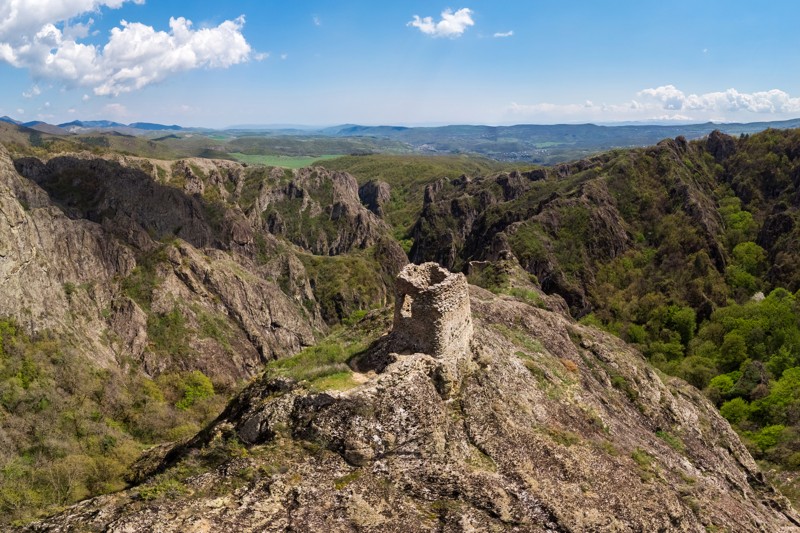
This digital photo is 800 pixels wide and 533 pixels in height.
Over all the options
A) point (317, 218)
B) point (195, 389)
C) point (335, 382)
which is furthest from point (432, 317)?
point (317, 218)

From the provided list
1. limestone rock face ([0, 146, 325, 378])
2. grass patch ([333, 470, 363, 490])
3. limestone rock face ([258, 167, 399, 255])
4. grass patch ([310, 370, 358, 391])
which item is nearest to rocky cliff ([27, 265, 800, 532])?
grass patch ([333, 470, 363, 490])

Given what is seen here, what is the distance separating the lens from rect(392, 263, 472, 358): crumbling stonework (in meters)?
20.2

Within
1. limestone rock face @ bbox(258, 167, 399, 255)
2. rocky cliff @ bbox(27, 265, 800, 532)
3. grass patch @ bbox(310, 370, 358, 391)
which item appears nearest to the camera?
rocky cliff @ bbox(27, 265, 800, 532)

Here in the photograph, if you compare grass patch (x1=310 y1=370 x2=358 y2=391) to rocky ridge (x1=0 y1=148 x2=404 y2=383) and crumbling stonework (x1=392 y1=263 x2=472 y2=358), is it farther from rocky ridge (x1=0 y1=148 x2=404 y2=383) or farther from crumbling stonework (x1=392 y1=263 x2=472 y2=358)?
rocky ridge (x1=0 y1=148 x2=404 y2=383)

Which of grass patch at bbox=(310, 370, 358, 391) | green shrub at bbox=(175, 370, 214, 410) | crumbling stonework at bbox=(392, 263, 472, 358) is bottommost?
green shrub at bbox=(175, 370, 214, 410)

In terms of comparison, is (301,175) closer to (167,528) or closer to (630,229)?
(630,229)

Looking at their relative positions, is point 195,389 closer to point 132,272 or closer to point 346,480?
point 132,272

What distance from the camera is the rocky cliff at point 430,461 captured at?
14.1 m

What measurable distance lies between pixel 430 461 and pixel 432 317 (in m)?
5.76

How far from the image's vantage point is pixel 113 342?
7319cm

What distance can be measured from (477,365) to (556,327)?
15.7m

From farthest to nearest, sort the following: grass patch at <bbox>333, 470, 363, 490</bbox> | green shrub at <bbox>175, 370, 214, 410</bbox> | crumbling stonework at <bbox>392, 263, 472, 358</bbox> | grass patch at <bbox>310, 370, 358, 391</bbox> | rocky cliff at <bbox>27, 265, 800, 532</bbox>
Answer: green shrub at <bbox>175, 370, 214, 410</bbox> → crumbling stonework at <bbox>392, 263, 472, 358</bbox> → grass patch at <bbox>310, 370, 358, 391</bbox> → grass patch at <bbox>333, 470, 363, 490</bbox> → rocky cliff at <bbox>27, 265, 800, 532</bbox>

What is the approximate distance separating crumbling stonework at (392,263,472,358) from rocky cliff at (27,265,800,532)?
0.28ft

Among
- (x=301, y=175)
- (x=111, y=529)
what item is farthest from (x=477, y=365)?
(x=301, y=175)
